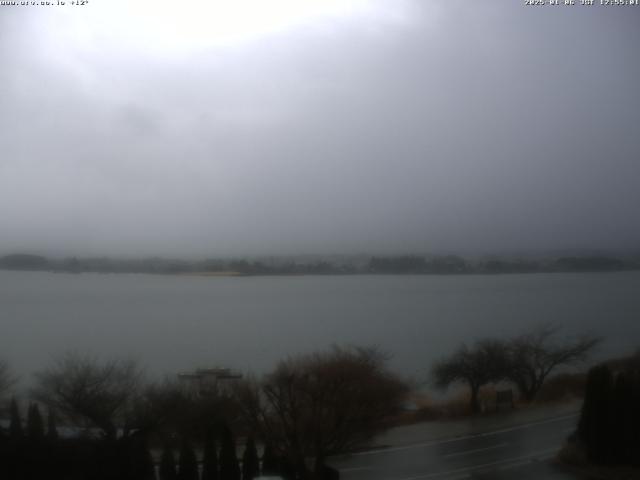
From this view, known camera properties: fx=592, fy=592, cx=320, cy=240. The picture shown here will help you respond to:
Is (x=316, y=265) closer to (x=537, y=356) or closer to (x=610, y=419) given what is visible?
(x=537, y=356)

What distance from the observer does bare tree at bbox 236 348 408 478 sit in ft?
12.4

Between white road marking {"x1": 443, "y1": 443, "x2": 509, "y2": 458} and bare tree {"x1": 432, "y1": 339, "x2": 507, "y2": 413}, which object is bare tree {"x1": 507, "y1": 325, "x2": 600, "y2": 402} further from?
white road marking {"x1": 443, "y1": 443, "x2": 509, "y2": 458}

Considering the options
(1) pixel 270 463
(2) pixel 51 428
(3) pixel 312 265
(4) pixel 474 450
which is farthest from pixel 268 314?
(4) pixel 474 450

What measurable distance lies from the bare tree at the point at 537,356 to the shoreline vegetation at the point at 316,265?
1.64ft

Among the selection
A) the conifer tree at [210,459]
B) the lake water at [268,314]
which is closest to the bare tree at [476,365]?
the lake water at [268,314]

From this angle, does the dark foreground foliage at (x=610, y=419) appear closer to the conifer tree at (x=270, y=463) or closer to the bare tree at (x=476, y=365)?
the bare tree at (x=476, y=365)

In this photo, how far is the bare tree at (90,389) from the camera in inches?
150

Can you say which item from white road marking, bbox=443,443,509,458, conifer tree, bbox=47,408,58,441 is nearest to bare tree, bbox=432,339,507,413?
white road marking, bbox=443,443,509,458

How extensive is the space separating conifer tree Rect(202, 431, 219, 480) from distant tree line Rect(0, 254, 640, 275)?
3.73 ft

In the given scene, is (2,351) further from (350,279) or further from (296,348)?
(350,279)

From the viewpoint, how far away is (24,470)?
12.4 ft

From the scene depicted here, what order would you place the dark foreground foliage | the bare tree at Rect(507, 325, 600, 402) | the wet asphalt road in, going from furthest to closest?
the bare tree at Rect(507, 325, 600, 402) < the dark foreground foliage < the wet asphalt road

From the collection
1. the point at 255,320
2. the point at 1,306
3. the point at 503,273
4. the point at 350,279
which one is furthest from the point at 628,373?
the point at 1,306

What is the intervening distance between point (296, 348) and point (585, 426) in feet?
7.08
